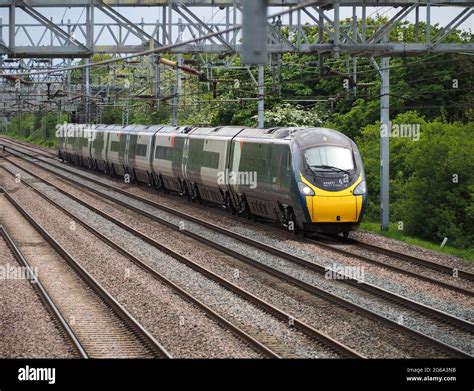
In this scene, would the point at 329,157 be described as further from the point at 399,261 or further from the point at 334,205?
the point at 399,261

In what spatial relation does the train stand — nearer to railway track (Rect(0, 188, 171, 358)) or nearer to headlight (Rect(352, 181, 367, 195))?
headlight (Rect(352, 181, 367, 195))

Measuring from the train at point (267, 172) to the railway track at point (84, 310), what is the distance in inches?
232

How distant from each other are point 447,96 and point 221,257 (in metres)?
26.1

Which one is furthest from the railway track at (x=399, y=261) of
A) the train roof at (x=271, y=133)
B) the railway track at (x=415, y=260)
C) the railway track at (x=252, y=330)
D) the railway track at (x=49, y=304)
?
the railway track at (x=49, y=304)

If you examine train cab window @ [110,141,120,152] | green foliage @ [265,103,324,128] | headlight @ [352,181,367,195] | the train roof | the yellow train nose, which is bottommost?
the yellow train nose

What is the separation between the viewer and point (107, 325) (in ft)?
51.2

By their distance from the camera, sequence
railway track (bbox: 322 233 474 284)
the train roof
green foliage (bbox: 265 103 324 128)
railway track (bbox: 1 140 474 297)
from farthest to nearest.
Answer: green foliage (bbox: 265 103 324 128)
the train roof
railway track (bbox: 322 233 474 284)
railway track (bbox: 1 140 474 297)

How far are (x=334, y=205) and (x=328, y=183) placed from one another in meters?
0.57

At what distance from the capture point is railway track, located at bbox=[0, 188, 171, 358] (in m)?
14.0

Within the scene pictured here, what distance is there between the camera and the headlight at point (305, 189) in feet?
80.0

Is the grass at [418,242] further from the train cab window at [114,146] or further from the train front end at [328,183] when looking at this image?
the train cab window at [114,146]

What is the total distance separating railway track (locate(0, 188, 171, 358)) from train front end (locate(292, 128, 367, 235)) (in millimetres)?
5985

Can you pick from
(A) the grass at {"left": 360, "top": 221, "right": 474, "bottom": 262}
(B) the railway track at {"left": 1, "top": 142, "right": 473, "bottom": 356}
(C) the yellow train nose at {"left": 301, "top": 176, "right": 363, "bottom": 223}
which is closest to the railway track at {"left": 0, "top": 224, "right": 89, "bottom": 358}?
(B) the railway track at {"left": 1, "top": 142, "right": 473, "bottom": 356}
